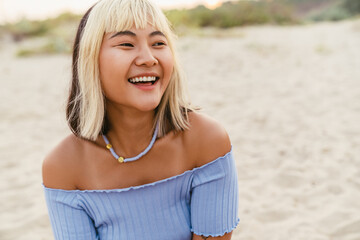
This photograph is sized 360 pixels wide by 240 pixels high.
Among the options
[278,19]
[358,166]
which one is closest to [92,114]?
[358,166]

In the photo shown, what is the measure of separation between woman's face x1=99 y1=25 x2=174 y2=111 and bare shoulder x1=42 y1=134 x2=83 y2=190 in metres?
0.30

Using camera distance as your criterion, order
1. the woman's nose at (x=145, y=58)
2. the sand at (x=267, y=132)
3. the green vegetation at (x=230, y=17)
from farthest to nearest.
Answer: the green vegetation at (x=230, y=17)
the sand at (x=267, y=132)
the woman's nose at (x=145, y=58)

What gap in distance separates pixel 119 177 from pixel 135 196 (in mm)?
101

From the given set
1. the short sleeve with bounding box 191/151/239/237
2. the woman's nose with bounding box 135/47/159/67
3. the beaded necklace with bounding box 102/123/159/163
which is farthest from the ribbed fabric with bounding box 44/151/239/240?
the woman's nose with bounding box 135/47/159/67

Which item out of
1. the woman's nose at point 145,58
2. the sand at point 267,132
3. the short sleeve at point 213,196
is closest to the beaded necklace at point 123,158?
the short sleeve at point 213,196

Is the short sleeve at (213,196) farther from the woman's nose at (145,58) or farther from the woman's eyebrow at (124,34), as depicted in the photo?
the woman's eyebrow at (124,34)

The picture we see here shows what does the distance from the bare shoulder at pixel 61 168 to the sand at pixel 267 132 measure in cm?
58

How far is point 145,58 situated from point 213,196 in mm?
628

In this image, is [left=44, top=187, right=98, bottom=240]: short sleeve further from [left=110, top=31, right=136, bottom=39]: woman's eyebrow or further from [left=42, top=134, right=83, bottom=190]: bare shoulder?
[left=110, top=31, right=136, bottom=39]: woman's eyebrow

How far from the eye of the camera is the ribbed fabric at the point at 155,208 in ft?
4.54

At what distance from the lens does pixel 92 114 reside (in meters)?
1.35

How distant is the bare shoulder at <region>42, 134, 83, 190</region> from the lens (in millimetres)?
1368

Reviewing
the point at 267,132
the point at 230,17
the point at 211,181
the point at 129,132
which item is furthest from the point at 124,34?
the point at 230,17

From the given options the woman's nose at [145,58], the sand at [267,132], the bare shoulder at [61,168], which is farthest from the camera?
the sand at [267,132]
